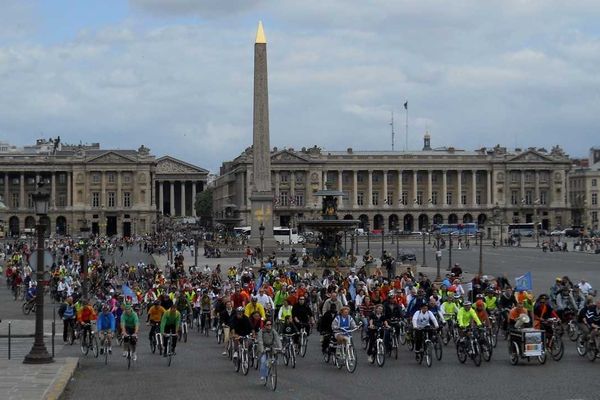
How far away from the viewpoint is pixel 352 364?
22.3 m

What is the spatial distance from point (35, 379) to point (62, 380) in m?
0.51

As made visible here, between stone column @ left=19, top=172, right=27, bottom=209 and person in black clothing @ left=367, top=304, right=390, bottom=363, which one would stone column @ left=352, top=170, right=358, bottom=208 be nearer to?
stone column @ left=19, top=172, right=27, bottom=209

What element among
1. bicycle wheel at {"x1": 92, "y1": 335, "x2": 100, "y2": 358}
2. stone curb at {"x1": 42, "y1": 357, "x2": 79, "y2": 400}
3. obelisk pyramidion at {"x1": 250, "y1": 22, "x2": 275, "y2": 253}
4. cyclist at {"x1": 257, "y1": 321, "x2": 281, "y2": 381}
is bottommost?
stone curb at {"x1": 42, "y1": 357, "x2": 79, "y2": 400}

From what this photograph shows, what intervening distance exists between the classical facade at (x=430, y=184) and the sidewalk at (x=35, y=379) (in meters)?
147

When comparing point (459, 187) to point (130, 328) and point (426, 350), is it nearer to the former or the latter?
point (426, 350)

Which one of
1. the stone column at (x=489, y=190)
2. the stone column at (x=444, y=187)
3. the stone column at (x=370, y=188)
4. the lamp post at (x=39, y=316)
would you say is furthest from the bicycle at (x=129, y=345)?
the stone column at (x=489, y=190)

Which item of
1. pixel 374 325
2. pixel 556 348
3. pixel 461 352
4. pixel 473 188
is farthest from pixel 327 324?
pixel 473 188

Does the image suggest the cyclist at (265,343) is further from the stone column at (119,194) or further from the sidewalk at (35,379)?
the stone column at (119,194)

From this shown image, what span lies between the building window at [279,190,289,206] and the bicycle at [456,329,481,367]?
5671 inches

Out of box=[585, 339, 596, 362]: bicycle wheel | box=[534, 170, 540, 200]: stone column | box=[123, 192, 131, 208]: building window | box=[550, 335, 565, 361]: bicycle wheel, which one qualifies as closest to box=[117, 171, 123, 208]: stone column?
box=[123, 192, 131, 208]: building window

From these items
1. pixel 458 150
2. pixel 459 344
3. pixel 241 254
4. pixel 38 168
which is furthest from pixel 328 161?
pixel 459 344

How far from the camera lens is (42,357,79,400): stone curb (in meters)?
18.6

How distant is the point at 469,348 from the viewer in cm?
2314

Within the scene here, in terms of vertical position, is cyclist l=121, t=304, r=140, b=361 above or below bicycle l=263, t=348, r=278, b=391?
above
